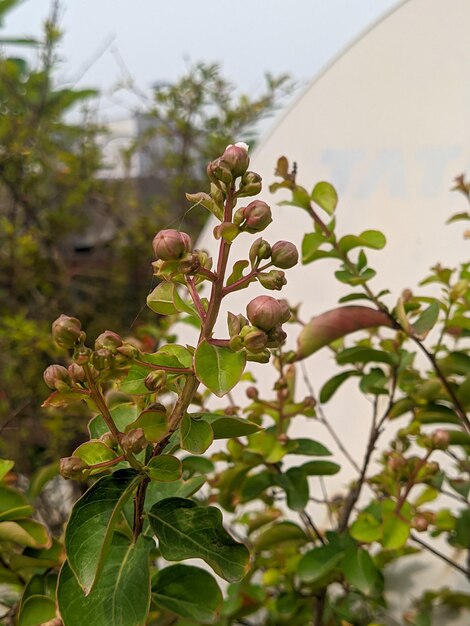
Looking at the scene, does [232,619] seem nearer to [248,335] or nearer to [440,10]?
[248,335]

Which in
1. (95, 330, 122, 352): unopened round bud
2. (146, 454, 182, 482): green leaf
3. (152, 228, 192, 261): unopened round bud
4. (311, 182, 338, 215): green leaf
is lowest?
(146, 454, 182, 482): green leaf

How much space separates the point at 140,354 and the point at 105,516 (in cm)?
8

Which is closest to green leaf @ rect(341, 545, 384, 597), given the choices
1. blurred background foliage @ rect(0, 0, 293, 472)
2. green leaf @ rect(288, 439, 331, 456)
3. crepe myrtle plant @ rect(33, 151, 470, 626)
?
crepe myrtle plant @ rect(33, 151, 470, 626)

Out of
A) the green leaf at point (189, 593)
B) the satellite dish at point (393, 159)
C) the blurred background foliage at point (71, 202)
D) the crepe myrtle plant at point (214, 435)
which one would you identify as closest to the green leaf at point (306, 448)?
the crepe myrtle plant at point (214, 435)

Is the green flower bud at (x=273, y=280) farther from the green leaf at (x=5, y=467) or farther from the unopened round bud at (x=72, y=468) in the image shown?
the green leaf at (x=5, y=467)

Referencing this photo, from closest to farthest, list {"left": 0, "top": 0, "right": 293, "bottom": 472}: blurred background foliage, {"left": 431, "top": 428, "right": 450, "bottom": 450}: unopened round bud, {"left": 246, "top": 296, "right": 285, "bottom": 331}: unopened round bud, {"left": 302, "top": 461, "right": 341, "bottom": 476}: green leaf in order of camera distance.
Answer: {"left": 246, "top": 296, "right": 285, "bottom": 331}: unopened round bud, {"left": 431, "top": 428, "right": 450, "bottom": 450}: unopened round bud, {"left": 302, "top": 461, "right": 341, "bottom": 476}: green leaf, {"left": 0, "top": 0, "right": 293, "bottom": 472}: blurred background foliage


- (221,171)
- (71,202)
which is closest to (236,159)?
(221,171)

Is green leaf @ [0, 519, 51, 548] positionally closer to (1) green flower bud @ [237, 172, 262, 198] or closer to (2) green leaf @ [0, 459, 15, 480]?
(2) green leaf @ [0, 459, 15, 480]

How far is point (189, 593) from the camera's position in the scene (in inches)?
16.8

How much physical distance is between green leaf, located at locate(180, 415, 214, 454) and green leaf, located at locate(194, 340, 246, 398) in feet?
0.10

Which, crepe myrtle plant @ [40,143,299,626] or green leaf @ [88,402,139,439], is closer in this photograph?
crepe myrtle plant @ [40,143,299,626]

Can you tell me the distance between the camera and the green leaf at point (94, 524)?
0.32 metres

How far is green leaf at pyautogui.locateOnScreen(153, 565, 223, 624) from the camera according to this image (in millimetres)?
415

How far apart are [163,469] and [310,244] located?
330 mm
